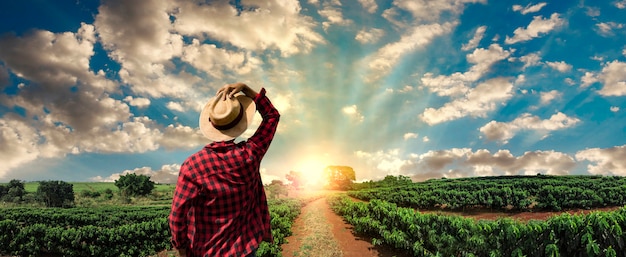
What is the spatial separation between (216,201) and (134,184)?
236 feet

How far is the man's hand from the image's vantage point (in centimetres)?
293

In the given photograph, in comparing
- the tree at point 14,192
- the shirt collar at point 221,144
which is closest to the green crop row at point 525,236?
the shirt collar at point 221,144

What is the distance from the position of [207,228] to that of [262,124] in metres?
1.03

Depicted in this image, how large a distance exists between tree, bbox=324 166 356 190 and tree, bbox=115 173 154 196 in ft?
137

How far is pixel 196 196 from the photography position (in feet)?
8.81

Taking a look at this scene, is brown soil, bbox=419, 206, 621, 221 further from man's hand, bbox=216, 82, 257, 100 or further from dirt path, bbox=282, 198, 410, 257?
man's hand, bbox=216, 82, 257, 100

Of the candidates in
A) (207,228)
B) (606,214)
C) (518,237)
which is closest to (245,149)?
(207,228)

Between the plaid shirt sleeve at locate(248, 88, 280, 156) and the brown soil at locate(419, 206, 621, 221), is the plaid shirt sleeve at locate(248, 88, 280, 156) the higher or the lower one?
the higher one

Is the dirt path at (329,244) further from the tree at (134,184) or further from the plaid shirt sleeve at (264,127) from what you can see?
the tree at (134,184)

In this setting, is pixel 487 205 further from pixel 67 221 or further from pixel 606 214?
pixel 67 221

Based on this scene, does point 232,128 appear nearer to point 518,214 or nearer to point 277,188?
point 518,214

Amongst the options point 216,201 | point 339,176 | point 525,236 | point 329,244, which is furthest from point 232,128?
point 339,176

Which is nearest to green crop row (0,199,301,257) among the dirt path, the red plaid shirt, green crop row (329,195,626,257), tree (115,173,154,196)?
the dirt path

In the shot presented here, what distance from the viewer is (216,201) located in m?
2.71
